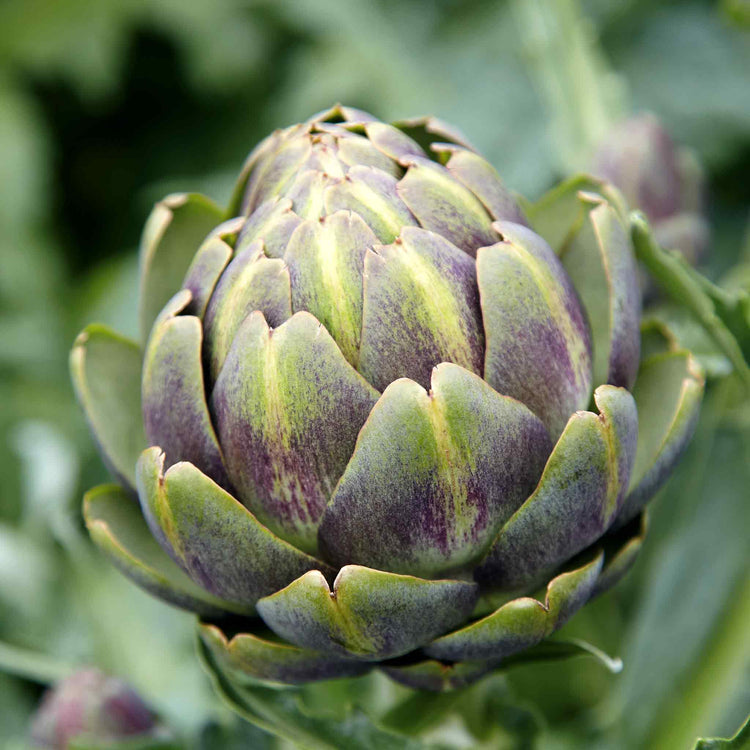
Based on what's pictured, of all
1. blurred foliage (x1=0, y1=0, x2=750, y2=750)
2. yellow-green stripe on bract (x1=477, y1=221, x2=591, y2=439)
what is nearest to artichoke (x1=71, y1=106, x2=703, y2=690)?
yellow-green stripe on bract (x1=477, y1=221, x2=591, y2=439)

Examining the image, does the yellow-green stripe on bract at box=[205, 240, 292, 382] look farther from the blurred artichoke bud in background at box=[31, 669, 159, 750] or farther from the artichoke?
the blurred artichoke bud in background at box=[31, 669, 159, 750]

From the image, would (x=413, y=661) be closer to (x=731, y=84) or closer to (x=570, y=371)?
(x=570, y=371)

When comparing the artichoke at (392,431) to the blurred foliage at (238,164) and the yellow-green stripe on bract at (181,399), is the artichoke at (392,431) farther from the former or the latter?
the blurred foliage at (238,164)

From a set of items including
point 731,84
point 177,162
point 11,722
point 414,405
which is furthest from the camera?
point 177,162

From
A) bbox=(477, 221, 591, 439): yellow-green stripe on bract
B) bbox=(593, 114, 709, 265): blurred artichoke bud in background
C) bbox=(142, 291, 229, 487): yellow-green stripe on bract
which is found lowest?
bbox=(142, 291, 229, 487): yellow-green stripe on bract

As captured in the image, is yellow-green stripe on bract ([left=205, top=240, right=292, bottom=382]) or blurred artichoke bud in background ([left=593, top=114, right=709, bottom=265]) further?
blurred artichoke bud in background ([left=593, top=114, right=709, bottom=265])

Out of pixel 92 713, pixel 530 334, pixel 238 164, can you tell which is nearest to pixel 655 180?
pixel 530 334

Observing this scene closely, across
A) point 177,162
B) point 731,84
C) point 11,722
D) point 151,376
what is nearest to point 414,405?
point 151,376
